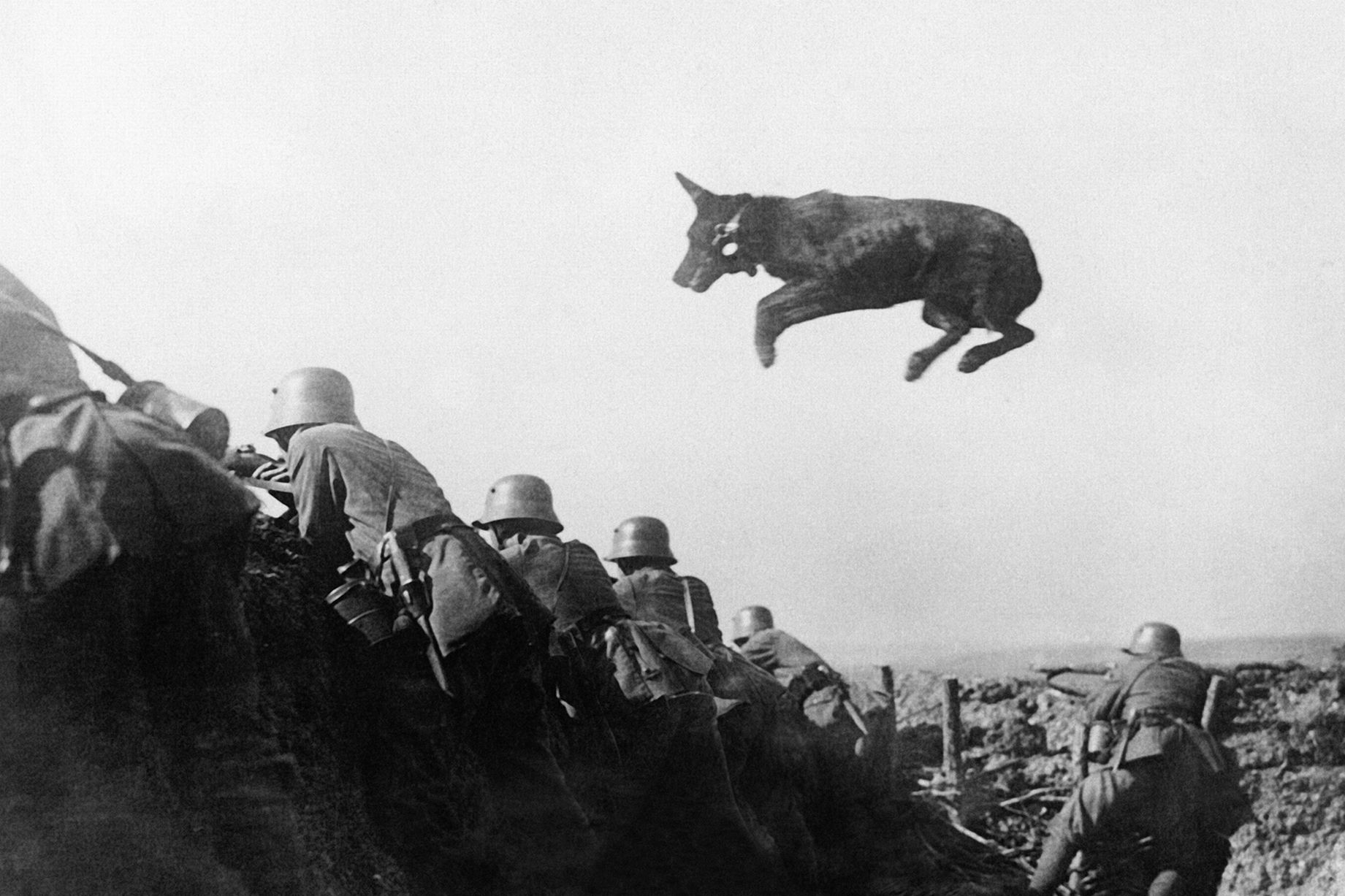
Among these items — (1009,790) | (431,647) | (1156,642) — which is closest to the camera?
(431,647)

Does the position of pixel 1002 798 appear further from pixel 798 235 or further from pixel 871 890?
pixel 798 235

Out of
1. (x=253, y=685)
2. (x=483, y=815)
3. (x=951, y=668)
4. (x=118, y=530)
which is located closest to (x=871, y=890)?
(x=951, y=668)

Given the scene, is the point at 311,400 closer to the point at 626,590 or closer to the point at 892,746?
the point at 626,590

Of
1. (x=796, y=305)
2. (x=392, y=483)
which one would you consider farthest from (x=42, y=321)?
(x=796, y=305)

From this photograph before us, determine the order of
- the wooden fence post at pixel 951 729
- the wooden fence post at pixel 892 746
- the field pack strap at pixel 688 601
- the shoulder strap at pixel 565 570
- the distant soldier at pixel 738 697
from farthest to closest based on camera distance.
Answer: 1. the wooden fence post at pixel 951 729
2. the wooden fence post at pixel 892 746
3. the field pack strap at pixel 688 601
4. the distant soldier at pixel 738 697
5. the shoulder strap at pixel 565 570

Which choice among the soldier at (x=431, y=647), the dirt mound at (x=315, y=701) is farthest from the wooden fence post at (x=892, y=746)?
the dirt mound at (x=315, y=701)

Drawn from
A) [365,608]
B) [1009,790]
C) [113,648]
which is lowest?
[1009,790]

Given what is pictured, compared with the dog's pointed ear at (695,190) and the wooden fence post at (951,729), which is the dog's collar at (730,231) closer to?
the dog's pointed ear at (695,190)
